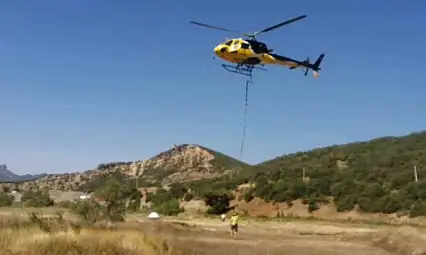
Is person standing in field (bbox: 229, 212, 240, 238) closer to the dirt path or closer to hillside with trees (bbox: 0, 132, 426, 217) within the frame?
the dirt path

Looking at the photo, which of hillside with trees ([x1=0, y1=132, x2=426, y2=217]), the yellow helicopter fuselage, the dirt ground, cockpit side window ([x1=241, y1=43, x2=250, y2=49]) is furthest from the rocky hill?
cockpit side window ([x1=241, y1=43, x2=250, y2=49])

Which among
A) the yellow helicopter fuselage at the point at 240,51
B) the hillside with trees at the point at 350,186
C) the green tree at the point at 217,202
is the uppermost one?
the yellow helicopter fuselage at the point at 240,51

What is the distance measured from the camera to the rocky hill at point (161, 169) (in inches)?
5197

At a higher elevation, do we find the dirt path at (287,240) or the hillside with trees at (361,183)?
the hillside with trees at (361,183)

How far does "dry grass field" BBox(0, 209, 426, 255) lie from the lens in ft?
53.4

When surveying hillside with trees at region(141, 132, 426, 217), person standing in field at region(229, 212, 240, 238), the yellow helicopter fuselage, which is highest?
the yellow helicopter fuselage

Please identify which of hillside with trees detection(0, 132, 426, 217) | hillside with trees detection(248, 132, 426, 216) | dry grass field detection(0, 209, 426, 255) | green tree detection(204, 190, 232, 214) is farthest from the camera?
green tree detection(204, 190, 232, 214)

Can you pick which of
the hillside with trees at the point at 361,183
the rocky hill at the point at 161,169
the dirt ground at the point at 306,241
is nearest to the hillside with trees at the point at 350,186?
the hillside with trees at the point at 361,183

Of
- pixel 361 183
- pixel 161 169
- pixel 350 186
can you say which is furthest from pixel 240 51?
pixel 161 169

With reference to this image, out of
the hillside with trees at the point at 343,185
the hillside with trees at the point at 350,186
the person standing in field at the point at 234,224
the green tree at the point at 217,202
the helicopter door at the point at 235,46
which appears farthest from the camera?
the green tree at the point at 217,202

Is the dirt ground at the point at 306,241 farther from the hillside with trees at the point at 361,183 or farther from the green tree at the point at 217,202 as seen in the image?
the green tree at the point at 217,202

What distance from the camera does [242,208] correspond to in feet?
212

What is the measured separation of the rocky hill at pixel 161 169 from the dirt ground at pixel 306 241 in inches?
3391

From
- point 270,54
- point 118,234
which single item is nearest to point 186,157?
point 270,54
